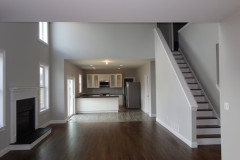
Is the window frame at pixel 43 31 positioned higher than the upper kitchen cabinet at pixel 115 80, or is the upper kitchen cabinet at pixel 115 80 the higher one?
the window frame at pixel 43 31

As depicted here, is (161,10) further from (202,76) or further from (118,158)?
(202,76)

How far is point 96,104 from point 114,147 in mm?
5450

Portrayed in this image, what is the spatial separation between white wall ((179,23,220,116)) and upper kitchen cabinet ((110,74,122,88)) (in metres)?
6.22

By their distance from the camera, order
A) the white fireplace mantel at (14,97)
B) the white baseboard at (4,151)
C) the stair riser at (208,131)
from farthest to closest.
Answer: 1. the stair riser at (208,131)
2. the white fireplace mantel at (14,97)
3. the white baseboard at (4,151)

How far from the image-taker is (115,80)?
40.5 ft

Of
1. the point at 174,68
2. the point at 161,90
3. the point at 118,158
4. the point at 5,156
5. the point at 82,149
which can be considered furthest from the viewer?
the point at 161,90

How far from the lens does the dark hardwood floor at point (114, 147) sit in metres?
3.68

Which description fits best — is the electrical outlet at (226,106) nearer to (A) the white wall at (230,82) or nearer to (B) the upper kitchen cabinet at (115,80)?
(A) the white wall at (230,82)

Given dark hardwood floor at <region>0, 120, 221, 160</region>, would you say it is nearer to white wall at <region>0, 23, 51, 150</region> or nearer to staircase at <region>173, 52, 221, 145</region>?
staircase at <region>173, 52, 221, 145</region>

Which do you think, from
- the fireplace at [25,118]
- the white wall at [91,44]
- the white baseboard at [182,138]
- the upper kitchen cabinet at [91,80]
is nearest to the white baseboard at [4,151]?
Result: the fireplace at [25,118]

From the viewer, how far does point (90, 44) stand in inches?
285

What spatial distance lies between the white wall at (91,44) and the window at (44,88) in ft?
0.94

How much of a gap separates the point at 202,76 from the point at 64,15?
4566 millimetres

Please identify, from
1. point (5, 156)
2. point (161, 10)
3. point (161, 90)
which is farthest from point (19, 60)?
point (161, 90)
